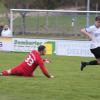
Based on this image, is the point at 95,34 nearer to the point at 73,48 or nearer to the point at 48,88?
the point at 48,88

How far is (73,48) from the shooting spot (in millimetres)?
25969

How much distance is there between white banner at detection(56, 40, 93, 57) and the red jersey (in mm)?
12124

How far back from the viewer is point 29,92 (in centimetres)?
1055

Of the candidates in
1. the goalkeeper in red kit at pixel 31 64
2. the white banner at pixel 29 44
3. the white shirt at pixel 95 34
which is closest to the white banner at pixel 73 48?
the white banner at pixel 29 44

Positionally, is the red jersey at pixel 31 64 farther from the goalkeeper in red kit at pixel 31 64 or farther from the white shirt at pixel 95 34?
the white shirt at pixel 95 34

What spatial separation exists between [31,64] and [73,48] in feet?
41.6

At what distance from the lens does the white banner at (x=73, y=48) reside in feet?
84.1

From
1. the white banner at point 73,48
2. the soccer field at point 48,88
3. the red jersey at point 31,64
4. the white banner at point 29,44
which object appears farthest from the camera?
the white banner at point 29,44

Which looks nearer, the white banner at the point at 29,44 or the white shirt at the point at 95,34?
the white shirt at the point at 95,34

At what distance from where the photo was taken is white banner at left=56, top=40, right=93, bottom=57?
25.6 meters

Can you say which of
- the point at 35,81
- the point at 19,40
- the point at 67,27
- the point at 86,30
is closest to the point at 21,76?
the point at 35,81

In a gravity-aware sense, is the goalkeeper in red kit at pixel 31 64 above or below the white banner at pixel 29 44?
above

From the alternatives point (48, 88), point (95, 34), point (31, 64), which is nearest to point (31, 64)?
point (31, 64)

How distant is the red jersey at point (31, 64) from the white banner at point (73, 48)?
12.1m
